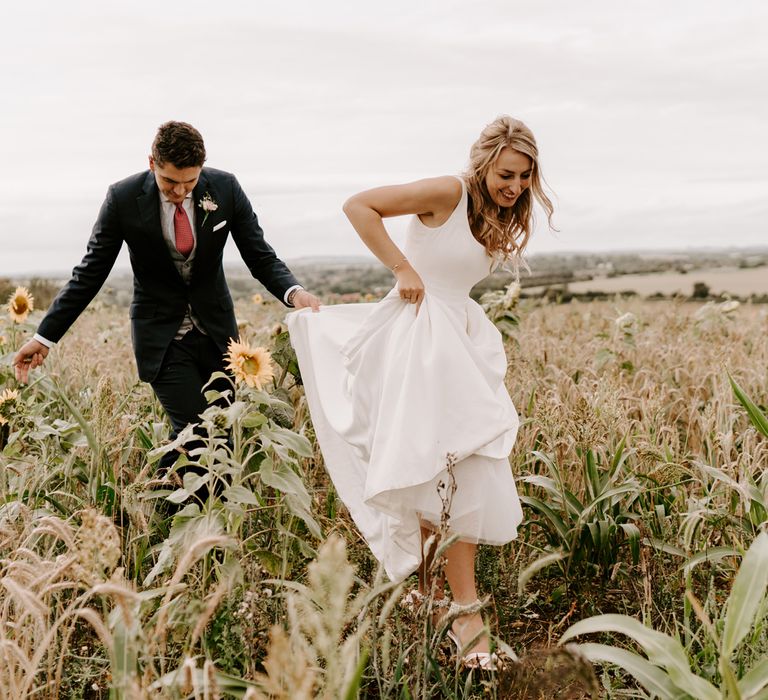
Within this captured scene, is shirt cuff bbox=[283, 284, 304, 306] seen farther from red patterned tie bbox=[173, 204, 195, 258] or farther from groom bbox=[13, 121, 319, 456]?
red patterned tie bbox=[173, 204, 195, 258]

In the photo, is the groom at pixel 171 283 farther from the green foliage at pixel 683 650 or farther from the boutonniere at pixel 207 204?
the green foliage at pixel 683 650

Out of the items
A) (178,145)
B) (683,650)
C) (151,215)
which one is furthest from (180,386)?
(683,650)

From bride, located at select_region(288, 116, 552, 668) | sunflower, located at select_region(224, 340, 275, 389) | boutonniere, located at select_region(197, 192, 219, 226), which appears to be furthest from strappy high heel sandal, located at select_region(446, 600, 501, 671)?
boutonniere, located at select_region(197, 192, 219, 226)

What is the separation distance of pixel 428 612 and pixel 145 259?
2348 millimetres

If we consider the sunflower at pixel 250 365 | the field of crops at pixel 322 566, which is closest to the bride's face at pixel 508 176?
the field of crops at pixel 322 566

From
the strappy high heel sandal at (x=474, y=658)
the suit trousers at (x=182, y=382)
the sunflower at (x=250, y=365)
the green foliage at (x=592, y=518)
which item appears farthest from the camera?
the suit trousers at (x=182, y=382)

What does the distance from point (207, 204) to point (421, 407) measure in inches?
59.8

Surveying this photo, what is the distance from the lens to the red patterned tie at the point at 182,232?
11.7 feet

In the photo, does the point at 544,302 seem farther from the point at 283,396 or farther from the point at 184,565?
the point at 184,565

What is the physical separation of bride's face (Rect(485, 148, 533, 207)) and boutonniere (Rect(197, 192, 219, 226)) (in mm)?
1341

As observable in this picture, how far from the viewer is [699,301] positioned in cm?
984

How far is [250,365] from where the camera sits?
281cm

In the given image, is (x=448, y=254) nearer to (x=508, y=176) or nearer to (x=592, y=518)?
(x=508, y=176)

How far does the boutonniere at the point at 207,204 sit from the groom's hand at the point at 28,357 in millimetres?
922
